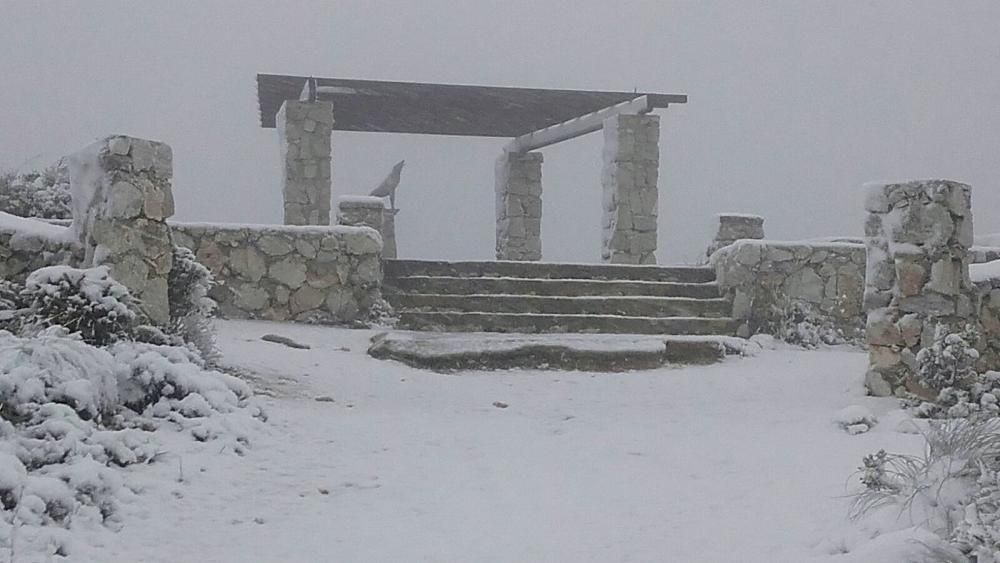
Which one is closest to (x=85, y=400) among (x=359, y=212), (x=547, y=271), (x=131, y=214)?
(x=131, y=214)

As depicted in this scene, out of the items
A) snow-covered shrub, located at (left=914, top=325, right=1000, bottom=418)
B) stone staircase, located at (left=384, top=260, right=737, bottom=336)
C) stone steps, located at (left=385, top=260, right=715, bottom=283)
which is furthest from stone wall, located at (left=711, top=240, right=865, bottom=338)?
snow-covered shrub, located at (left=914, top=325, right=1000, bottom=418)

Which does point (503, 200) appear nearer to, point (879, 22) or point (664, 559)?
point (664, 559)

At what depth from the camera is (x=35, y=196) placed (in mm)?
9516

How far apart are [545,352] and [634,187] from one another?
18.4 feet

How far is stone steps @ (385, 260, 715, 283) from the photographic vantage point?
32.2 feet

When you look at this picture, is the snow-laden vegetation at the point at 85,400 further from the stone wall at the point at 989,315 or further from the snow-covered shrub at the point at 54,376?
the stone wall at the point at 989,315

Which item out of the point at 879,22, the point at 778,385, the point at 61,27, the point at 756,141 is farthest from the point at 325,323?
the point at 756,141

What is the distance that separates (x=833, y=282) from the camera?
936 cm

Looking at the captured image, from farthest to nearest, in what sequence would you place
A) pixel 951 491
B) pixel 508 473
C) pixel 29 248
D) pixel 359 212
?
pixel 359 212 < pixel 29 248 < pixel 508 473 < pixel 951 491

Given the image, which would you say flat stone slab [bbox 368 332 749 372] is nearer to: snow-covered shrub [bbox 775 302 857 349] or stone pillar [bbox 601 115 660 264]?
snow-covered shrub [bbox 775 302 857 349]

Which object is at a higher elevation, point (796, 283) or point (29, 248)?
point (29, 248)

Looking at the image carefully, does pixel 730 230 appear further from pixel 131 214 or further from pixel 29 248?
pixel 29 248

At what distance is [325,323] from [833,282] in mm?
4921

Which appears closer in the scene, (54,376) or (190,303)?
(54,376)
